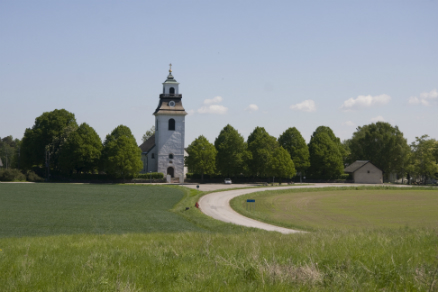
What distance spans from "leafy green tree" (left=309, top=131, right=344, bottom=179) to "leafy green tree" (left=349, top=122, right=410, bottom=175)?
13.1 m

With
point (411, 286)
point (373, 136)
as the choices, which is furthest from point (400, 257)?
point (373, 136)

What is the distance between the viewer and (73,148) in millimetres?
79750

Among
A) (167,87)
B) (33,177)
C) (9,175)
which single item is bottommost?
(33,177)

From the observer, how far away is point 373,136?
339 feet

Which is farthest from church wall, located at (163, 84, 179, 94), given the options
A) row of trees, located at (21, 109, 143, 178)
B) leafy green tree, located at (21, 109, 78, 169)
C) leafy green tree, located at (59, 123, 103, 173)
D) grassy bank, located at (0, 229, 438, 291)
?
grassy bank, located at (0, 229, 438, 291)

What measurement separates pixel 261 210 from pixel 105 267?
113 ft

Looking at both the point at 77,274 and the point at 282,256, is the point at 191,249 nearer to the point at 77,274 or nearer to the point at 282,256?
the point at 282,256

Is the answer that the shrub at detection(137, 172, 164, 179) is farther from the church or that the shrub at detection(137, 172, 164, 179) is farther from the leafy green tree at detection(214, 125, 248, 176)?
the leafy green tree at detection(214, 125, 248, 176)

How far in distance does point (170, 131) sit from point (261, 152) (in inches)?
761

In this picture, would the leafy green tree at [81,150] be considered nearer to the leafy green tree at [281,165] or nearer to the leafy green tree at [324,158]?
the leafy green tree at [281,165]

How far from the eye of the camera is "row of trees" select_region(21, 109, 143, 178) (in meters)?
78.6

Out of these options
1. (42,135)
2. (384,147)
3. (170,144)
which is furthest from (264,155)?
(42,135)

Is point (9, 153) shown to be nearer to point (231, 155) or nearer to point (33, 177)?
point (33, 177)

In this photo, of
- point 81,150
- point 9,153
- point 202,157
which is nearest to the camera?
point 81,150
